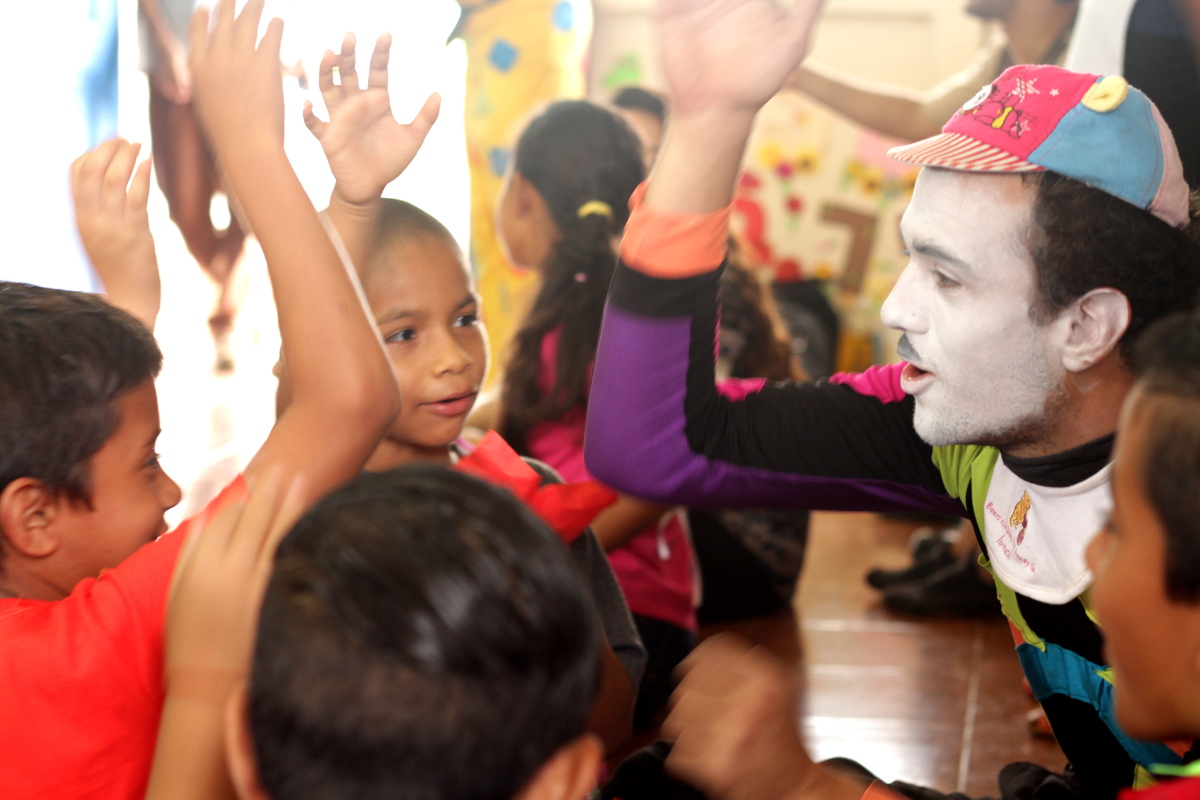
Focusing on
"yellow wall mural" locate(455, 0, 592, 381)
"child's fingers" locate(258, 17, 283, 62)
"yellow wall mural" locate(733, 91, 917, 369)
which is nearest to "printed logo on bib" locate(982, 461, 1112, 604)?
"child's fingers" locate(258, 17, 283, 62)

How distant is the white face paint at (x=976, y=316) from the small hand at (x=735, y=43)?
0.64 feet

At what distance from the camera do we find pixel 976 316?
0.88 m

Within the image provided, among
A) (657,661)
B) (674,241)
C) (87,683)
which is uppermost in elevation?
(674,241)

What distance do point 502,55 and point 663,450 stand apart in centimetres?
251

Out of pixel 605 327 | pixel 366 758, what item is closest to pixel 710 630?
pixel 605 327

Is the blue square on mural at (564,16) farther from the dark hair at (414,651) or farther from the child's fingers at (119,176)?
the dark hair at (414,651)

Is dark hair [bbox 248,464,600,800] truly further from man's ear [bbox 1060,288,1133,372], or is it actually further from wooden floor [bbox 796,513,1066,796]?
wooden floor [bbox 796,513,1066,796]

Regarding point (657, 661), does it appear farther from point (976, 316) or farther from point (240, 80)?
point (240, 80)

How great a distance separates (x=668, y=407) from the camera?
945mm

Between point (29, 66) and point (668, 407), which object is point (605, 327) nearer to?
point (668, 407)

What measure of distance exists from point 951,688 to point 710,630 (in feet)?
1.76

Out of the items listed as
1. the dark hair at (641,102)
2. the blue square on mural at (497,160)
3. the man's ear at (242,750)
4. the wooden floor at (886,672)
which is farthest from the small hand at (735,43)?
the blue square on mural at (497,160)

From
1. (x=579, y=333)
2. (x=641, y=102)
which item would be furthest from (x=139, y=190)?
(x=641, y=102)

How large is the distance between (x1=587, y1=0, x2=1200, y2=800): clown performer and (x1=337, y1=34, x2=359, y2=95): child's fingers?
0.25 m
